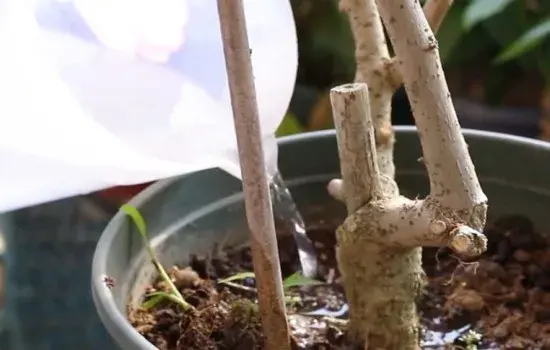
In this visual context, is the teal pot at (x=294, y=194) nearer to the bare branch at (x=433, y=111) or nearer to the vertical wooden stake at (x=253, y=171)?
the vertical wooden stake at (x=253, y=171)

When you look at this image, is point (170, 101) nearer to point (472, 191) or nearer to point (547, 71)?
point (472, 191)

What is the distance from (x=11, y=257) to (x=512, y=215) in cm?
62

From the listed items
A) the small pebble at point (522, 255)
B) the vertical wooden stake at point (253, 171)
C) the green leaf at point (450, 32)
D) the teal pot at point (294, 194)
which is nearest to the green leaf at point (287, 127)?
the green leaf at point (450, 32)

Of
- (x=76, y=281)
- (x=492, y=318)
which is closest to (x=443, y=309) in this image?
(x=492, y=318)

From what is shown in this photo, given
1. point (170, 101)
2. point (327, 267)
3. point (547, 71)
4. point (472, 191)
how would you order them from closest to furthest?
1. point (472, 191)
2. point (170, 101)
3. point (327, 267)
4. point (547, 71)

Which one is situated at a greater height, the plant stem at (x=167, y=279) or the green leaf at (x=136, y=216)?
the green leaf at (x=136, y=216)

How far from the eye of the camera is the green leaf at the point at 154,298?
1.85 ft

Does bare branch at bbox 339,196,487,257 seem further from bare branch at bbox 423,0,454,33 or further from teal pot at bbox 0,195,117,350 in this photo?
teal pot at bbox 0,195,117,350

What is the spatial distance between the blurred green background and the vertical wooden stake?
0.53 m

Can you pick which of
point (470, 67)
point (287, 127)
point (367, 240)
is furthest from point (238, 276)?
point (470, 67)

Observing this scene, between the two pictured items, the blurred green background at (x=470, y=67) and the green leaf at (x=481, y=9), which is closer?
the green leaf at (x=481, y=9)

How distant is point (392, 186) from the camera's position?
20.1 inches

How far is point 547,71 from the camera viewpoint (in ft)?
3.04

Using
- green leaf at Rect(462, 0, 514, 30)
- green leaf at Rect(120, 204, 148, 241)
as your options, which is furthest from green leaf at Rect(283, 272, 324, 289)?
green leaf at Rect(462, 0, 514, 30)
